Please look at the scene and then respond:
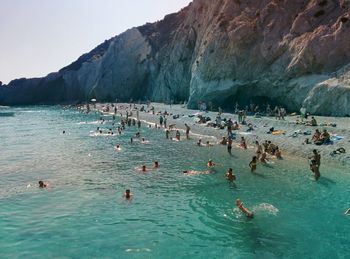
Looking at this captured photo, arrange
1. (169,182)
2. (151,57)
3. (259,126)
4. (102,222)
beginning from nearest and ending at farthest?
(102,222) → (169,182) → (259,126) → (151,57)

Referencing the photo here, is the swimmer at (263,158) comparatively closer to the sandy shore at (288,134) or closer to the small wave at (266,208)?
the sandy shore at (288,134)

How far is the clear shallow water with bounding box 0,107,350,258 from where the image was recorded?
16328 millimetres

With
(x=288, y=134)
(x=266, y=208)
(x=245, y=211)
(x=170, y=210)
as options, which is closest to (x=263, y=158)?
(x=288, y=134)

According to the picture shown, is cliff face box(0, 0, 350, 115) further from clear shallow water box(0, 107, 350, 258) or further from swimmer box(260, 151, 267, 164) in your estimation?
clear shallow water box(0, 107, 350, 258)

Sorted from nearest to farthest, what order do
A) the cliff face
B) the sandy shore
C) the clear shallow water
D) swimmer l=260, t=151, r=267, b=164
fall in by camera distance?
1. the clear shallow water
2. swimmer l=260, t=151, r=267, b=164
3. the sandy shore
4. the cliff face

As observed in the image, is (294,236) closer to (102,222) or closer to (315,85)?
(102,222)

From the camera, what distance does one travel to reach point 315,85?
159 ft

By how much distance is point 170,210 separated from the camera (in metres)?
21.3

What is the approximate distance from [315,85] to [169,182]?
28.3 m

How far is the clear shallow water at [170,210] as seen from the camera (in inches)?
643

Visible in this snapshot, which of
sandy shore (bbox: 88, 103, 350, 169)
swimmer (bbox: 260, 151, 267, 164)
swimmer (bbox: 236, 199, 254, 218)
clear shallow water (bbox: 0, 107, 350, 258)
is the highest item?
sandy shore (bbox: 88, 103, 350, 169)

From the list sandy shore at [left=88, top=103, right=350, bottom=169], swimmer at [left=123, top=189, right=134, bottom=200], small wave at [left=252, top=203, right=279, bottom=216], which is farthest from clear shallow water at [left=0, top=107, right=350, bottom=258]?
sandy shore at [left=88, top=103, right=350, bottom=169]

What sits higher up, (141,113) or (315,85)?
(315,85)

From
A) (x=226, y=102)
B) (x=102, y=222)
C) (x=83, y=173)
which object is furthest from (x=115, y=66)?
(x=102, y=222)
